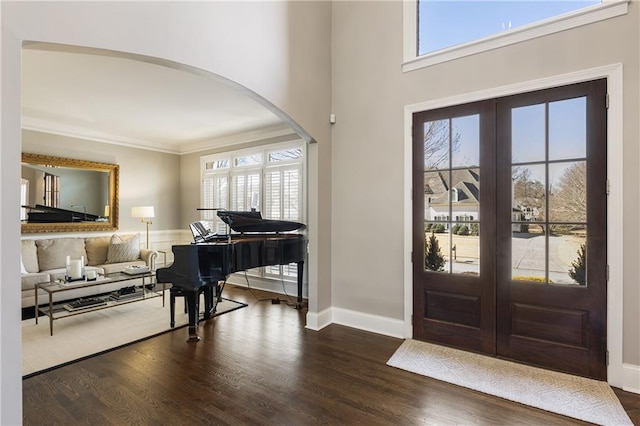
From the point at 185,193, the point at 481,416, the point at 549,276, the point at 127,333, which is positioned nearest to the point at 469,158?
the point at 549,276

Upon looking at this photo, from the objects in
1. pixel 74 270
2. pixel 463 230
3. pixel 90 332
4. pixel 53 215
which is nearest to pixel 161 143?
pixel 53 215

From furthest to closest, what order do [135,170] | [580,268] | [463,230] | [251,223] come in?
[135,170] → [251,223] → [463,230] → [580,268]

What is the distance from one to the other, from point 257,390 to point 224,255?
1533 mm

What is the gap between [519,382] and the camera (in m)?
2.41

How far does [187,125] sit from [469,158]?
4.49m

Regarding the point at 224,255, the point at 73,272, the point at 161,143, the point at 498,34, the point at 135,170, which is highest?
the point at 498,34

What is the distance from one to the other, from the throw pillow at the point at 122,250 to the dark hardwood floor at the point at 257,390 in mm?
2673

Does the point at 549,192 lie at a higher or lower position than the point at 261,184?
lower

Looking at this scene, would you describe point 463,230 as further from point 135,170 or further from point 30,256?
point 135,170

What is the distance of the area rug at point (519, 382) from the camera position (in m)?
2.08

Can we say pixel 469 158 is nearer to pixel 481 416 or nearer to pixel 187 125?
pixel 481 416

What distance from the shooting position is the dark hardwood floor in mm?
2020

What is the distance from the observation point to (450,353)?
9.52 feet

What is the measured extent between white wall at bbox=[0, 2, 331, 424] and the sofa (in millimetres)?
2692
